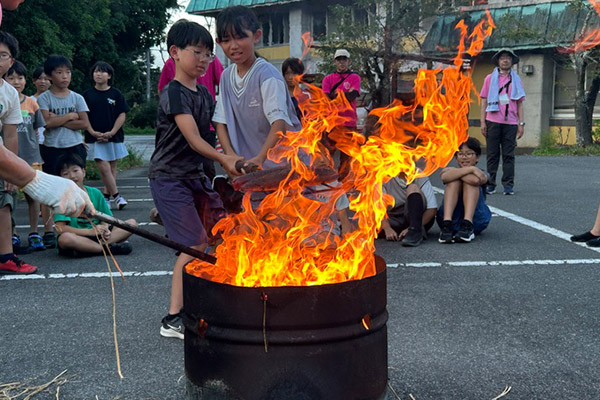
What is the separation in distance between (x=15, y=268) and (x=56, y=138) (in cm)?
244

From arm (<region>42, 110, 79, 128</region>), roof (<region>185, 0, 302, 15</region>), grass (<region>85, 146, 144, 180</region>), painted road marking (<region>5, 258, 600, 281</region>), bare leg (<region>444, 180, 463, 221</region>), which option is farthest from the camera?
roof (<region>185, 0, 302, 15</region>)

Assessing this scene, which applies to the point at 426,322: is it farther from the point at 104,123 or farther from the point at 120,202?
the point at 104,123

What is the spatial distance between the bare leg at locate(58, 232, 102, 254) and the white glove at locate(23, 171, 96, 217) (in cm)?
371

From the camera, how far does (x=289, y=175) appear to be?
2799mm

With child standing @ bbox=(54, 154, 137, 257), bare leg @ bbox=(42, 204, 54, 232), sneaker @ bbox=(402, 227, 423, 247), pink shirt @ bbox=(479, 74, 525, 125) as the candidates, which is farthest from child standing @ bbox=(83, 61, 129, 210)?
pink shirt @ bbox=(479, 74, 525, 125)

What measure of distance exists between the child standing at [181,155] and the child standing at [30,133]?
3129mm

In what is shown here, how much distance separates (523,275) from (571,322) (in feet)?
3.81

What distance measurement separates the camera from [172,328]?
393 cm

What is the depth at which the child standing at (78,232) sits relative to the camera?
6.19 meters

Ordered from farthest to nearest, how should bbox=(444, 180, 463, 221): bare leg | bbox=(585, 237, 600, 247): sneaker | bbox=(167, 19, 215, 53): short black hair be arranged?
bbox=(444, 180, 463, 221): bare leg < bbox=(585, 237, 600, 247): sneaker < bbox=(167, 19, 215, 53): short black hair

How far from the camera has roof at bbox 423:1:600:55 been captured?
22.2 metres

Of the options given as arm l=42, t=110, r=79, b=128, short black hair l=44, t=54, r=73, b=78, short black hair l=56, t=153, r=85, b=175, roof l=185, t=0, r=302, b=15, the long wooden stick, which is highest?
roof l=185, t=0, r=302, b=15

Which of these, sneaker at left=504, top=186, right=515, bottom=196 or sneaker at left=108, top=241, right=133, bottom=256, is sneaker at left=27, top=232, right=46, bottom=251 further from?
sneaker at left=504, top=186, right=515, bottom=196

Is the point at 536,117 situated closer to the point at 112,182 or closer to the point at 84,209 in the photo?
the point at 112,182
